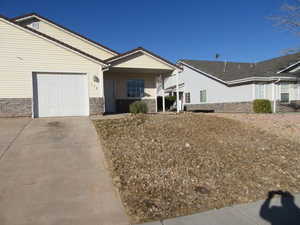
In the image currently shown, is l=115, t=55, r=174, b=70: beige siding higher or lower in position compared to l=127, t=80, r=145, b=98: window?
higher

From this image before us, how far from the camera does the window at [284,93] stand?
664 inches

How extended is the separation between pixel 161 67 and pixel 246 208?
411 inches

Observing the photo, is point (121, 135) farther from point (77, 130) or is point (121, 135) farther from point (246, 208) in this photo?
point (246, 208)

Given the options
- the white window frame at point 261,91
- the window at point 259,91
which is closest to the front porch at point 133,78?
the white window frame at point 261,91

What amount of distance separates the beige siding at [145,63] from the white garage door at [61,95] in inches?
110

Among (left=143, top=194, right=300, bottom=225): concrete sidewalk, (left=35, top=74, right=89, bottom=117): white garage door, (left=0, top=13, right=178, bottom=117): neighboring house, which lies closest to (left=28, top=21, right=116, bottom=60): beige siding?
(left=0, top=13, right=178, bottom=117): neighboring house

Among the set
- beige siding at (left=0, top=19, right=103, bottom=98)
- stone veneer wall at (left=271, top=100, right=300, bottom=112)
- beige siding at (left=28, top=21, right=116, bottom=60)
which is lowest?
stone veneer wall at (left=271, top=100, right=300, bottom=112)

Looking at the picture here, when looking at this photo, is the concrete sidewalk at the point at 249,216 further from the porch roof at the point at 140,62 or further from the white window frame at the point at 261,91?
the white window frame at the point at 261,91

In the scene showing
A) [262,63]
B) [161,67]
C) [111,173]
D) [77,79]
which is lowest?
[111,173]

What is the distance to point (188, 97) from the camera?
22.8m

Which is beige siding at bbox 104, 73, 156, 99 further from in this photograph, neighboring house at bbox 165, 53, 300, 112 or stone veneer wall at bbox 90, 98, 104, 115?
neighboring house at bbox 165, 53, 300, 112

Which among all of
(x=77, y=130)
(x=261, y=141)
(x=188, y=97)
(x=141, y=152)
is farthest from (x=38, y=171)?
(x=188, y=97)

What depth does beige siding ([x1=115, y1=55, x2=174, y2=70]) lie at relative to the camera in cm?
1192

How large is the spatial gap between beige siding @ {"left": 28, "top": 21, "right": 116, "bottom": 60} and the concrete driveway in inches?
377
